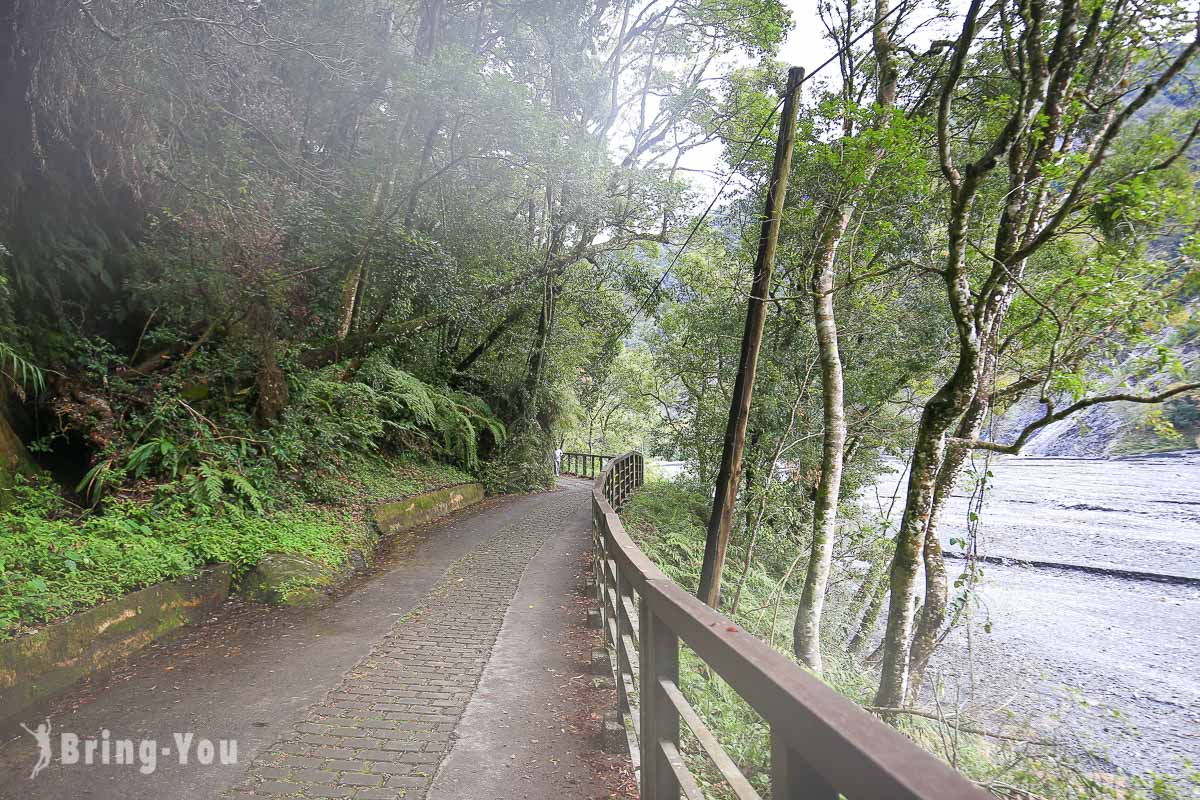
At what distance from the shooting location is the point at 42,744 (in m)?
3.63

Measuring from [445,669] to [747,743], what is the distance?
2366mm

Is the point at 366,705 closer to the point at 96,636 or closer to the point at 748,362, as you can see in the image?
the point at 96,636

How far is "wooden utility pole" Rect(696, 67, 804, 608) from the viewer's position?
645 centimetres

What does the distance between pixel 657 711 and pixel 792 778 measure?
140 centimetres

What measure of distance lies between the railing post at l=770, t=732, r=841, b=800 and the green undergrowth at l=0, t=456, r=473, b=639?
508 centimetres

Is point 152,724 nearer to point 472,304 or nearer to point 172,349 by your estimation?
point 172,349

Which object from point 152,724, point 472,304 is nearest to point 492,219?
point 472,304

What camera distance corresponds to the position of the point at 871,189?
8.20m

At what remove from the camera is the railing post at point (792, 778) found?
3.79ft

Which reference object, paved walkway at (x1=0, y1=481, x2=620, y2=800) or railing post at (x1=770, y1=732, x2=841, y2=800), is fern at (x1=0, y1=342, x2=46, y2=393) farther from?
railing post at (x1=770, y1=732, x2=841, y2=800)

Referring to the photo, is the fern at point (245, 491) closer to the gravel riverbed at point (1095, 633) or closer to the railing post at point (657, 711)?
the railing post at point (657, 711)

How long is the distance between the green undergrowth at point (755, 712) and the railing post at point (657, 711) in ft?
3.85

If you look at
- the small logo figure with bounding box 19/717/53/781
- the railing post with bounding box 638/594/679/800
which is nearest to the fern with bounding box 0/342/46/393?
the small logo figure with bounding box 19/717/53/781

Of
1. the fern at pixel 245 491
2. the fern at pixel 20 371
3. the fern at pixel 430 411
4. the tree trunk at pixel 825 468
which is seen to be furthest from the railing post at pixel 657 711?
the fern at pixel 430 411
